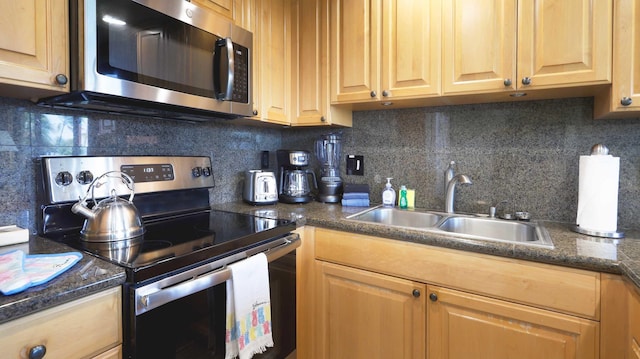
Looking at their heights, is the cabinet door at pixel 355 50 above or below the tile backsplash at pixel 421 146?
above

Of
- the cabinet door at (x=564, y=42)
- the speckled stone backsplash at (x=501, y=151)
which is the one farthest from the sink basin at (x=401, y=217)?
the cabinet door at (x=564, y=42)

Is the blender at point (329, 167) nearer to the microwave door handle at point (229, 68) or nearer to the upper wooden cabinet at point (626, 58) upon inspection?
the microwave door handle at point (229, 68)

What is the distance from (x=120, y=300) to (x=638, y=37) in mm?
1854

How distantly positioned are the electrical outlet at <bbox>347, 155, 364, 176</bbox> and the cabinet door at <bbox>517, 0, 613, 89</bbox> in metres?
0.95

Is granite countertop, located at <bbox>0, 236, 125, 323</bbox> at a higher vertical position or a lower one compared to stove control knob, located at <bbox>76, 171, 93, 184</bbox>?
lower

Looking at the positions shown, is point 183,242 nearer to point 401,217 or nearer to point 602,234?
point 401,217

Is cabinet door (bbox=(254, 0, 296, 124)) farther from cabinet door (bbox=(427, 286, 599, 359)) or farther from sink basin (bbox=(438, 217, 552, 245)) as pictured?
cabinet door (bbox=(427, 286, 599, 359))

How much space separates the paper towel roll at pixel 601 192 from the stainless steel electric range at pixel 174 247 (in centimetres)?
114

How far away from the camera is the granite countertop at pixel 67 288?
660 mm

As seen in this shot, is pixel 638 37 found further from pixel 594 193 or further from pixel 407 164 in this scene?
pixel 407 164

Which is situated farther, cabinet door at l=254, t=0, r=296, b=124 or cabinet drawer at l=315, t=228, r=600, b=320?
cabinet door at l=254, t=0, r=296, b=124

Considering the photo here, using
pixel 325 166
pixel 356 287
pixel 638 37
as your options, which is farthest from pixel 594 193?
pixel 325 166

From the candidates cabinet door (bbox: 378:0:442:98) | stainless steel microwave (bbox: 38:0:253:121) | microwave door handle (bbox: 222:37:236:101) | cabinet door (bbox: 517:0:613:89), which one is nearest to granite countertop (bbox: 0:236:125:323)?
stainless steel microwave (bbox: 38:0:253:121)

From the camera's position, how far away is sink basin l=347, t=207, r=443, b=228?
1.71m
